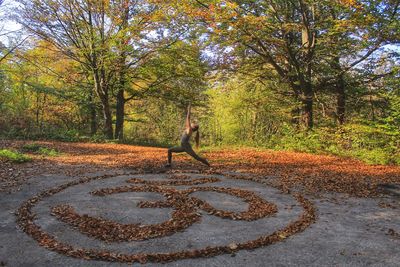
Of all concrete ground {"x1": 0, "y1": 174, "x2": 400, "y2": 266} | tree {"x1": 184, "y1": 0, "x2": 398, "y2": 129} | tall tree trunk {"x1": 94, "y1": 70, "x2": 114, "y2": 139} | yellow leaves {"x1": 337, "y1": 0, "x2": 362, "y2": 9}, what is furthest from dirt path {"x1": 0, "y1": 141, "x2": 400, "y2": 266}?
tall tree trunk {"x1": 94, "y1": 70, "x2": 114, "y2": 139}

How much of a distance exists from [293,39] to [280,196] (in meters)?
13.8

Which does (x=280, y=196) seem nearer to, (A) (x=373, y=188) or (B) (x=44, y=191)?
(A) (x=373, y=188)

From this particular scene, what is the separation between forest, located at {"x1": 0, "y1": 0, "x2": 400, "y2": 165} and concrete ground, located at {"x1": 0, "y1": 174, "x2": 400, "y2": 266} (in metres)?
8.19

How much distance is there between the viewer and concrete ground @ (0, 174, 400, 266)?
5012 millimetres

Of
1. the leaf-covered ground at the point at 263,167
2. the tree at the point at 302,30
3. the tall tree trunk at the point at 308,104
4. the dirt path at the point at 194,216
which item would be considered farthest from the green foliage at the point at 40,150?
the tall tree trunk at the point at 308,104

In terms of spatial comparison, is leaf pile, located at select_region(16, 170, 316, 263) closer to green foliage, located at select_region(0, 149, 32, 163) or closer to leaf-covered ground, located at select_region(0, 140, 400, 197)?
leaf-covered ground, located at select_region(0, 140, 400, 197)

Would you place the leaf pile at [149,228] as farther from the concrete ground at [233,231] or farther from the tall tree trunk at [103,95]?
the tall tree trunk at [103,95]

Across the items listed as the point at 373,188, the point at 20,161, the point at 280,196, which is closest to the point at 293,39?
the point at 373,188

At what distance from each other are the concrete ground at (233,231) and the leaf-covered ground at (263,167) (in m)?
1.03

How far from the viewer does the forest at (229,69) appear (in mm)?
16531

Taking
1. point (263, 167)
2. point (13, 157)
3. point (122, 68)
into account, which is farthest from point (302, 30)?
point (13, 157)

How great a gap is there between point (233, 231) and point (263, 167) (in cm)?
693

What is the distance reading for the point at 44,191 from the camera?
8570 mm

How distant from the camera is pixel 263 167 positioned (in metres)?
12.9
